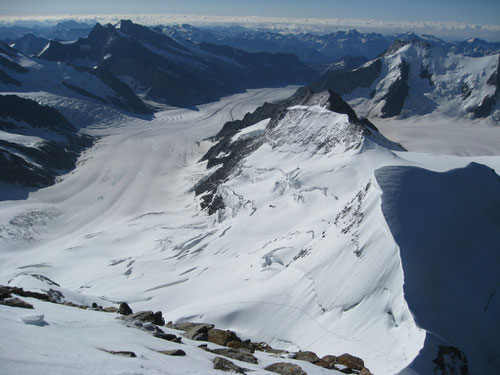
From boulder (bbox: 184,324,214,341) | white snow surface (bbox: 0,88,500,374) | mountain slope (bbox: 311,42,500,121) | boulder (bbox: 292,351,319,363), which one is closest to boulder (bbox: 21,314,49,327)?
white snow surface (bbox: 0,88,500,374)

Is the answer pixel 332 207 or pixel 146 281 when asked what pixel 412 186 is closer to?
pixel 332 207

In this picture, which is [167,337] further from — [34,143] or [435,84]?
[435,84]

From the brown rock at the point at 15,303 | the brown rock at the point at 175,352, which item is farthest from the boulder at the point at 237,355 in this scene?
the brown rock at the point at 15,303

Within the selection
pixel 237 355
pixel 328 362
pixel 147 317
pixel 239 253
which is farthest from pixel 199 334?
pixel 239 253

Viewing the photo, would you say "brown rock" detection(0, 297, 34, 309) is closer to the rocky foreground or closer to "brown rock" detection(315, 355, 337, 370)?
the rocky foreground

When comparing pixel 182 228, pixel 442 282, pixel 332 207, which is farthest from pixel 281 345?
pixel 182 228

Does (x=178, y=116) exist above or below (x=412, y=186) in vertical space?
below
